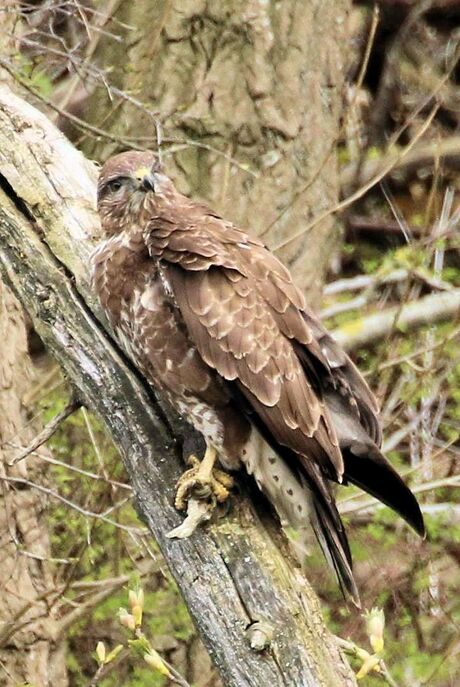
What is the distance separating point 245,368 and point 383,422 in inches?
112

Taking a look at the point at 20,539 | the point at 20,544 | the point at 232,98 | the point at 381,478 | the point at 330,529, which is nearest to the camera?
the point at 330,529

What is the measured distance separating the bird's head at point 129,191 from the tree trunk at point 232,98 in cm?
183

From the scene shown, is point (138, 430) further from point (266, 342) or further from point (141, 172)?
point (141, 172)

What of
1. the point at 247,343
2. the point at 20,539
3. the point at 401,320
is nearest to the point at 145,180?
the point at 247,343

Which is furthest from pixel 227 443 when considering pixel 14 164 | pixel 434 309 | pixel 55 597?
pixel 434 309

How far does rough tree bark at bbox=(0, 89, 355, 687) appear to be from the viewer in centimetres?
345

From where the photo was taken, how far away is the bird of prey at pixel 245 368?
3.80 metres

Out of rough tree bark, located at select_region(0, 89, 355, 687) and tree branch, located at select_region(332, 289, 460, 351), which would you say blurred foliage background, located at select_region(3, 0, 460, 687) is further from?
rough tree bark, located at select_region(0, 89, 355, 687)

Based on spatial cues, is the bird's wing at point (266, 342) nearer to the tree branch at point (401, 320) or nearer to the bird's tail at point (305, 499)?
the bird's tail at point (305, 499)

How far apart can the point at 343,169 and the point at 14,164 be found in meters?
4.28

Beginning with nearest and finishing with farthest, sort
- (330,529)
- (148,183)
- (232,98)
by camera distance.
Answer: (330,529), (148,183), (232,98)

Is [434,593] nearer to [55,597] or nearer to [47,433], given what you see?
[55,597]

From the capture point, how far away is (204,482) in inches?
147

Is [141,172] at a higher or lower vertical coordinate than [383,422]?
higher
